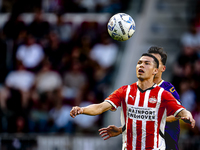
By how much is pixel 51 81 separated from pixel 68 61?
3.09ft

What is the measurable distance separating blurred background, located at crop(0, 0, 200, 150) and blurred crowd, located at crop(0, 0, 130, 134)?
0.09 feet

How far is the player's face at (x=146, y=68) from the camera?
6.38 meters

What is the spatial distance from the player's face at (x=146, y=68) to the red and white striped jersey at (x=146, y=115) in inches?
9.0

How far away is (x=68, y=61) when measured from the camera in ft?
43.9

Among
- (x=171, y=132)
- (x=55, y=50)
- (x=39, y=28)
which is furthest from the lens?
(x=39, y=28)

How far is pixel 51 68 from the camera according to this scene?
13.1 meters

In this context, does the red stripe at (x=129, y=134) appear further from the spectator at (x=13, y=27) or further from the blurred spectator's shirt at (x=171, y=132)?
the spectator at (x=13, y=27)

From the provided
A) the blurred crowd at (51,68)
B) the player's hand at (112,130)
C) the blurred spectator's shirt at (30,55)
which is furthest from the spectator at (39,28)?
the player's hand at (112,130)

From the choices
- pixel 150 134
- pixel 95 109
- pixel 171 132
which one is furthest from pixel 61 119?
pixel 150 134

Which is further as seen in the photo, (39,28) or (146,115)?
(39,28)

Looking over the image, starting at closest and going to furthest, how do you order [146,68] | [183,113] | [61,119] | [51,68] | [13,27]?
[183,113] < [146,68] < [61,119] < [51,68] < [13,27]

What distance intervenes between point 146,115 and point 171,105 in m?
0.40

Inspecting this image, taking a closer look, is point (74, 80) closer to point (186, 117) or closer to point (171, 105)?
point (171, 105)

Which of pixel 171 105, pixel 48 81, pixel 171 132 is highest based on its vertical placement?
pixel 48 81
